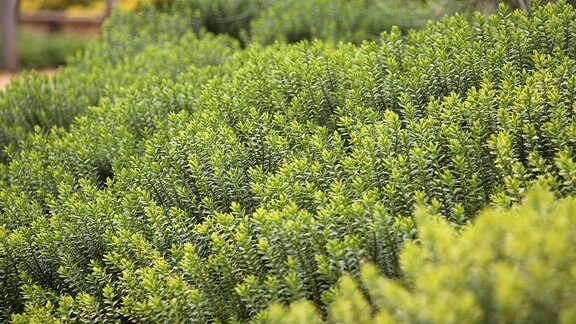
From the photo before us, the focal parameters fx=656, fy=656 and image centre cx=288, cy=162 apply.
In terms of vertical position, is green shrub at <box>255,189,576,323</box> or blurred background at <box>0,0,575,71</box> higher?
blurred background at <box>0,0,575,71</box>

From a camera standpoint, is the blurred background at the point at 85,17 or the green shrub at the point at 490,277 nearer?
the green shrub at the point at 490,277

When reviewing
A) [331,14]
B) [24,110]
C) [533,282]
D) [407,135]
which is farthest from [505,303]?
[331,14]

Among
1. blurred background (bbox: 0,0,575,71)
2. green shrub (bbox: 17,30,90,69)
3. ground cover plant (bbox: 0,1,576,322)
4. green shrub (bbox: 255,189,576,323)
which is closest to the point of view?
green shrub (bbox: 255,189,576,323)

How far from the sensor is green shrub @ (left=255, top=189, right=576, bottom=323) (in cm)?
147

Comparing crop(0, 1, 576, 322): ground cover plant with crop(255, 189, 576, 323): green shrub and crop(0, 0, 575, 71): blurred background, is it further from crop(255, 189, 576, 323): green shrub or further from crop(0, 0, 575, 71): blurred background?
crop(0, 0, 575, 71): blurred background

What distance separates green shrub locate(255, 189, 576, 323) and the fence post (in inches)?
626

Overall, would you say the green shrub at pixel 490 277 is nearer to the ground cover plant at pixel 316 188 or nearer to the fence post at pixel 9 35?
the ground cover plant at pixel 316 188

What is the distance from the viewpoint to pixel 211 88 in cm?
359

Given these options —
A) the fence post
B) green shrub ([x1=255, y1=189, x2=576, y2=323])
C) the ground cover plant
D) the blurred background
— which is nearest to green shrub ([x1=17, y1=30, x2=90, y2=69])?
the blurred background

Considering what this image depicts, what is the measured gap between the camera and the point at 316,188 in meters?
2.53

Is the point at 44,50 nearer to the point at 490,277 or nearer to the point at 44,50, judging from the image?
the point at 44,50

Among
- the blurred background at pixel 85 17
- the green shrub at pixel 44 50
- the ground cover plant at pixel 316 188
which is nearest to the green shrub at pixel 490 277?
the ground cover plant at pixel 316 188

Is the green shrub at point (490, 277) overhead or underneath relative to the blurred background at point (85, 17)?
underneath

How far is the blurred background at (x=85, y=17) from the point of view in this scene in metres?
6.46
